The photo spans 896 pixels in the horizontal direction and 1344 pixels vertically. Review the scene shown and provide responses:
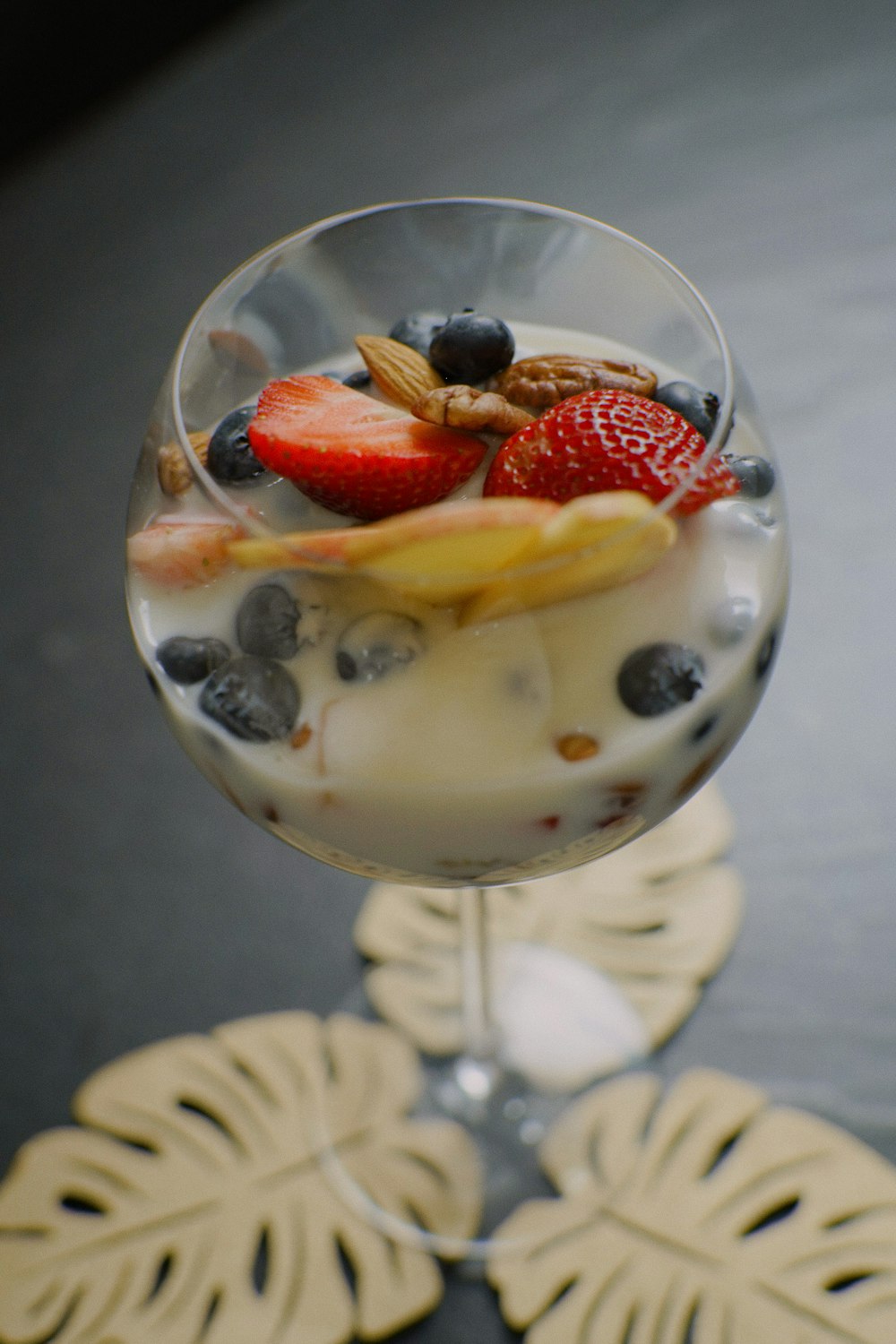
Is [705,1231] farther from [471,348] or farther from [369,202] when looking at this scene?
[369,202]

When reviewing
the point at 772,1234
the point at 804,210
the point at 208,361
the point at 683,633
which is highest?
the point at 804,210

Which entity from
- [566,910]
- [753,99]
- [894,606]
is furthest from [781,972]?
[753,99]

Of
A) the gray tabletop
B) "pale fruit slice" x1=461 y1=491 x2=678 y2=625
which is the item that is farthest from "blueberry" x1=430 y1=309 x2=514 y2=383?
the gray tabletop

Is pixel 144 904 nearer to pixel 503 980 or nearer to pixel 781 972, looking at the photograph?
pixel 503 980

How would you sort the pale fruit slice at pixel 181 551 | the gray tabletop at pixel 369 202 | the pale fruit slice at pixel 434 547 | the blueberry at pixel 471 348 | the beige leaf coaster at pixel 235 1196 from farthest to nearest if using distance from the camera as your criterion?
the gray tabletop at pixel 369 202 < the beige leaf coaster at pixel 235 1196 < the blueberry at pixel 471 348 < the pale fruit slice at pixel 181 551 < the pale fruit slice at pixel 434 547

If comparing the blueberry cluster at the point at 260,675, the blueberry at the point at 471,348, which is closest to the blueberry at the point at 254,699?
the blueberry cluster at the point at 260,675

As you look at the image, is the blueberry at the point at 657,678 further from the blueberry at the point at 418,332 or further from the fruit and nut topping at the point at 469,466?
the blueberry at the point at 418,332
